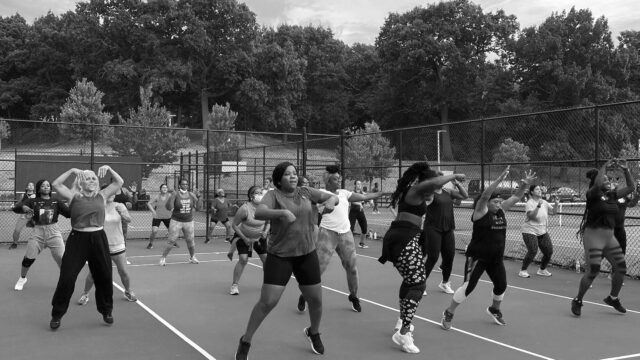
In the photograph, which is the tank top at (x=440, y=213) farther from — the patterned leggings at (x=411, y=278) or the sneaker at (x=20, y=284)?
the sneaker at (x=20, y=284)

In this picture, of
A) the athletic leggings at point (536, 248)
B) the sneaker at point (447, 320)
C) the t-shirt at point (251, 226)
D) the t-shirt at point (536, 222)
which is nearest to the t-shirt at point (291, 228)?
the sneaker at point (447, 320)

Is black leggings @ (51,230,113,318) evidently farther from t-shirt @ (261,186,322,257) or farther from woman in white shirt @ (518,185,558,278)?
woman in white shirt @ (518,185,558,278)

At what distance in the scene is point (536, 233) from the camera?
10.7 meters

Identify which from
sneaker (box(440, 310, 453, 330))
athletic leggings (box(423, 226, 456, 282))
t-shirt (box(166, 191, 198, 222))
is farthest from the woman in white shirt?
t-shirt (box(166, 191, 198, 222))

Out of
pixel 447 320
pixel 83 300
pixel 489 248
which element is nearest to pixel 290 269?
pixel 447 320

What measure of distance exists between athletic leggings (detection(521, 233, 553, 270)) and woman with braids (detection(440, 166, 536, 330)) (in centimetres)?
421

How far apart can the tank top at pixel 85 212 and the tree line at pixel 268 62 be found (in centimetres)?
4782

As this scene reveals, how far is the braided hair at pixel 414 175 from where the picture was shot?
564cm

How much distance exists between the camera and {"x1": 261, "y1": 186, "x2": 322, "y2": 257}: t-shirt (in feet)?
16.3

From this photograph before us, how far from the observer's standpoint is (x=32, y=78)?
61344mm

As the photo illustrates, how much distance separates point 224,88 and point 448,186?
172 feet

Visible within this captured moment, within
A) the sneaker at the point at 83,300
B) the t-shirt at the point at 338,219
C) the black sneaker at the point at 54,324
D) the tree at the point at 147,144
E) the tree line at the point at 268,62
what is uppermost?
the tree line at the point at 268,62

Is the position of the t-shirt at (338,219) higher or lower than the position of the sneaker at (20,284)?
higher

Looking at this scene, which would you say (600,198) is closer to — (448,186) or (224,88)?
(448,186)
